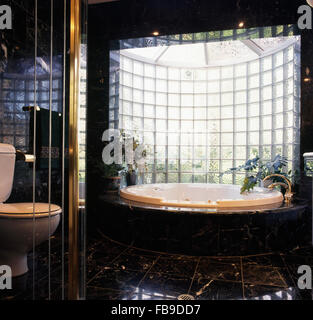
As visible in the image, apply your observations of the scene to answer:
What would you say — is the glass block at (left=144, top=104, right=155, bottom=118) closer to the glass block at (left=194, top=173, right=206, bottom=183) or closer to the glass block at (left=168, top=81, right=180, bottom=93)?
the glass block at (left=168, top=81, right=180, bottom=93)

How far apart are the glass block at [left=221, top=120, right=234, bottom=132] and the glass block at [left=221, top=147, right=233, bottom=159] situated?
0.29m

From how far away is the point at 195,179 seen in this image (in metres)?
3.95

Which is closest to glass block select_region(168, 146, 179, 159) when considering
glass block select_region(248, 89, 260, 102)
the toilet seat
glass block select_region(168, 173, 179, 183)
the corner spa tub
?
glass block select_region(168, 173, 179, 183)

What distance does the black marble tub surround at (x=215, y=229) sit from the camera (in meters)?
1.99

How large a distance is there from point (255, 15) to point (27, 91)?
2.38m

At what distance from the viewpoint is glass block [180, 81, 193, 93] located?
397 cm

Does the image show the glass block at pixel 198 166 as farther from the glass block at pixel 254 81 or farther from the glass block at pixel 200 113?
the glass block at pixel 254 81

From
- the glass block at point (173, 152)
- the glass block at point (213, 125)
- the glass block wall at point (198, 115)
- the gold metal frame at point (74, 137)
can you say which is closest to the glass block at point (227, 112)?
the glass block wall at point (198, 115)

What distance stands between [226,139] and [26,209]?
10.5 feet

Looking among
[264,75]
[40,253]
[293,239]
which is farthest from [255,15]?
[40,253]

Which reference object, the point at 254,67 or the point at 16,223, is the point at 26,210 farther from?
the point at 254,67
